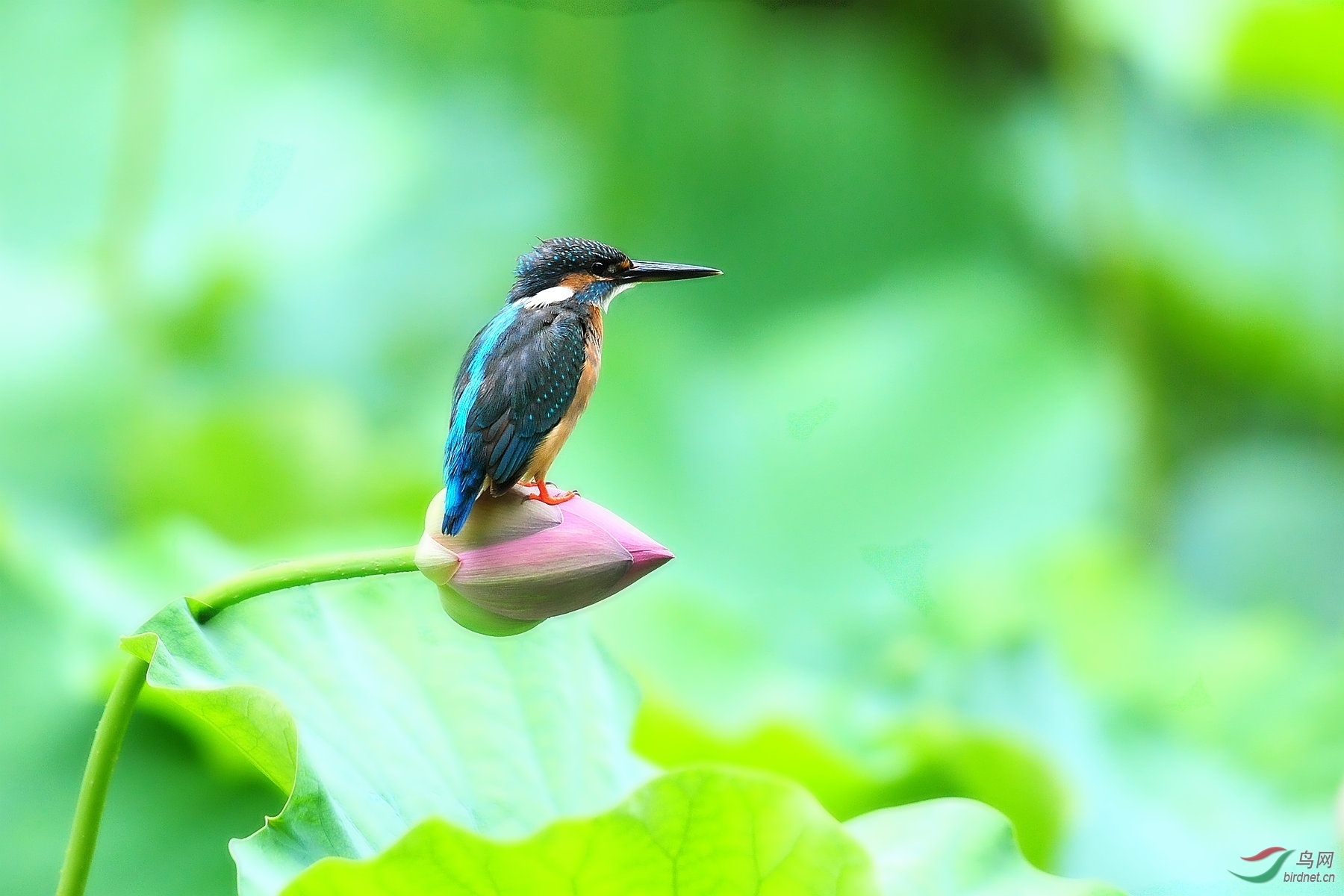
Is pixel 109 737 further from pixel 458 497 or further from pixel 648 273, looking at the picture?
pixel 648 273

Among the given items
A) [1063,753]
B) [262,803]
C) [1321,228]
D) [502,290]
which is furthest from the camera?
[1321,228]

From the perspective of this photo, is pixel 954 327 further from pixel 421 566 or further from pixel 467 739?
pixel 421 566

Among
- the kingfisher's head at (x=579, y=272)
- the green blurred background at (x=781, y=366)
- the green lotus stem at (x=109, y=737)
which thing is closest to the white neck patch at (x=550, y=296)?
the kingfisher's head at (x=579, y=272)

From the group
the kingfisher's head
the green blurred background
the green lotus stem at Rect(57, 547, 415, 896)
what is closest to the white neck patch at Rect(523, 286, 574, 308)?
the kingfisher's head

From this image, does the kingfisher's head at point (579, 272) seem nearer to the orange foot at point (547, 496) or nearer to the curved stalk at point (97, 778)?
the orange foot at point (547, 496)

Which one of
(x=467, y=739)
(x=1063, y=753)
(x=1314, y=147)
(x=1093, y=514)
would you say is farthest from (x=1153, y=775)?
(x=1314, y=147)

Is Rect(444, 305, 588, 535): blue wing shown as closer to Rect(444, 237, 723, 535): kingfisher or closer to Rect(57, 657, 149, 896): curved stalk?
Rect(444, 237, 723, 535): kingfisher
